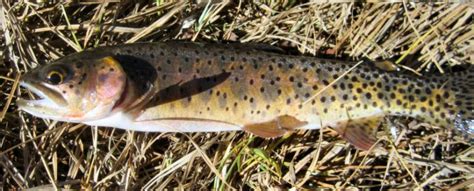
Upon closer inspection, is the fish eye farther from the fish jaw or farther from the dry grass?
the dry grass

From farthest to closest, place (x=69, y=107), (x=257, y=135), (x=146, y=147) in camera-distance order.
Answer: (x=146, y=147) < (x=257, y=135) < (x=69, y=107)

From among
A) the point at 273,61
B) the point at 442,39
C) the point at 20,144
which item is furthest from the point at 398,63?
the point at 20,144

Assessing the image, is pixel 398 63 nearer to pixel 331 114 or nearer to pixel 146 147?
pixel 331 114

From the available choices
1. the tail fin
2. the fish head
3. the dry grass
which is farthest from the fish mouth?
the tail fin

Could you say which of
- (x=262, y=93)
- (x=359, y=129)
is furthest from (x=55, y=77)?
(x=359, y=129)

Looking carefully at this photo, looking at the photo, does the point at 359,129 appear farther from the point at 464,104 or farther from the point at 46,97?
the point at 46,97

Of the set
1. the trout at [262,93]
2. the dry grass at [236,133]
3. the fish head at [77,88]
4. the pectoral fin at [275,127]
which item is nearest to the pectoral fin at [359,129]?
the trout at [262,93]
